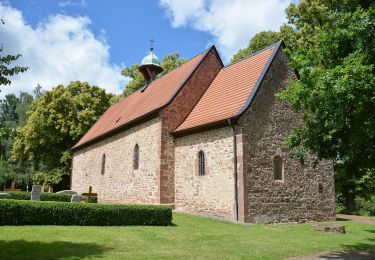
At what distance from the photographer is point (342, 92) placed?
318 inches

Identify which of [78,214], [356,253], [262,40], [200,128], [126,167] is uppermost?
[262,40]

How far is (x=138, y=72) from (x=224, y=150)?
30391 mm

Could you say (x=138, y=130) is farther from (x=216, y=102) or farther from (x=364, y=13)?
(x=364, y=13)

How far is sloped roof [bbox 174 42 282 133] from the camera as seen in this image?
16.5 m

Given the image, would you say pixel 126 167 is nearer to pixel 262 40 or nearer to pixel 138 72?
pixel 262 40

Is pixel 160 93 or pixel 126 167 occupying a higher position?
pixel 160 93

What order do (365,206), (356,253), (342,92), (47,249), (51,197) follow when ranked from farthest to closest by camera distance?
(365,206)
(51,197)
(356,253)
(47,249)
(342,92)

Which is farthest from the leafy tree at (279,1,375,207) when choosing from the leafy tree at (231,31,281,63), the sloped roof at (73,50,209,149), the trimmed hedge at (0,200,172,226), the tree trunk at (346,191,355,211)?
the leafy tree at (231,31,281,63)

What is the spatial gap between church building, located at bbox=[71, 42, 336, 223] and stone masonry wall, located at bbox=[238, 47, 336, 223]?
43 mm

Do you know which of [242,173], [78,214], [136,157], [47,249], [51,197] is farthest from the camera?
[51,197]

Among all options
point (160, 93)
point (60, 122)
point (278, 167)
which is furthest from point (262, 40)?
point (60, 122)

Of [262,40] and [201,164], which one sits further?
[262,40]

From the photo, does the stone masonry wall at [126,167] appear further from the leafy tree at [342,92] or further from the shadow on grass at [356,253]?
the leafy tree at [342,92]

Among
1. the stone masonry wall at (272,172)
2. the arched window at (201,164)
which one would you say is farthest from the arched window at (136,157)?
the stone masonry wall at (272,172)
